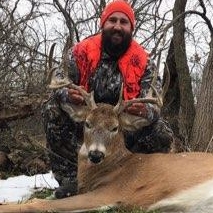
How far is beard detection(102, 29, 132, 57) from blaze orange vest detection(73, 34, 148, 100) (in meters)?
0.07

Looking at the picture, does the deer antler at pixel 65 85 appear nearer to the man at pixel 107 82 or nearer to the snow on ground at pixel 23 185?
the man at pixel 107 82

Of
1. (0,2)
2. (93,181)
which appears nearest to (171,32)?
(0,2)

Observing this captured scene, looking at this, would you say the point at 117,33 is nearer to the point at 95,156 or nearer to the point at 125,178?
the point at 95,156

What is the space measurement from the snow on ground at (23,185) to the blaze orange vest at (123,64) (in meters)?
1.53

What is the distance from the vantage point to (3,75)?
1038cm

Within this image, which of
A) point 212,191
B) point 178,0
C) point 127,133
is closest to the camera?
point 212,191

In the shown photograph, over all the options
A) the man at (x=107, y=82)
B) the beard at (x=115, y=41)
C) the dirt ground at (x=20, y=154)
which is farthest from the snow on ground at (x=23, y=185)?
the beard at (x=115, y=41)

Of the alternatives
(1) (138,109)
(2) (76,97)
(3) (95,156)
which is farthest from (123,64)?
(3) (95,156)

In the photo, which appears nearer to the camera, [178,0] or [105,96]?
[105,96]

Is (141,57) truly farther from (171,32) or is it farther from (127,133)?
(171,32)

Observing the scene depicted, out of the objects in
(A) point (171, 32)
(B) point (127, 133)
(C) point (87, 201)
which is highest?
(A) point (171, 32)

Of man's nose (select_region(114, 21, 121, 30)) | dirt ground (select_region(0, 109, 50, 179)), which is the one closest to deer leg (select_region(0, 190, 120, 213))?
man's nose (select_region(114, 21, 121, 30))

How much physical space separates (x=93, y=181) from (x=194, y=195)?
3.59 ft

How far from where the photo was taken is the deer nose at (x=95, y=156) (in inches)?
215
